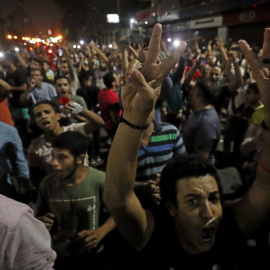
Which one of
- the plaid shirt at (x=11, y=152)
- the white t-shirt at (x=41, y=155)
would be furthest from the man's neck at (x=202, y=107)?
the plaid shirt at (x=11, y=152)

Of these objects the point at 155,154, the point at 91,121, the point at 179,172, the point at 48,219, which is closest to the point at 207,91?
the point at 155,154

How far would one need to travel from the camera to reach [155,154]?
7.35ft

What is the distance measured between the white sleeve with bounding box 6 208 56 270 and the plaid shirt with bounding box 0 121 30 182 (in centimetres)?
178

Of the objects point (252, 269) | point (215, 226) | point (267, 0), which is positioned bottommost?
point (252, 269)

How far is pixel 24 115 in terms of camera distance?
5617 millimetres

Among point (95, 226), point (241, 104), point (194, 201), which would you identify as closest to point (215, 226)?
point (194, 201)

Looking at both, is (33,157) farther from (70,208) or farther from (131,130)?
(131,130)

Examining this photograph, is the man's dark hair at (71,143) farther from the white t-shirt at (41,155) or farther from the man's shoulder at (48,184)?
the white t-shirt at (41,155)

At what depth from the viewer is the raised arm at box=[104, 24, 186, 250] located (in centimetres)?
106

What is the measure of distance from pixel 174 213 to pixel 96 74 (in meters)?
6.43

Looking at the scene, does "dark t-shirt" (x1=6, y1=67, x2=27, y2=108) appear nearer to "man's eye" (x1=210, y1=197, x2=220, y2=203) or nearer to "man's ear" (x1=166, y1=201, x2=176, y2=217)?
"man's ear" (x1=166, y1=201, x2=176, y2=217)

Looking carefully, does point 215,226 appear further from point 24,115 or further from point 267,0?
point 267,0

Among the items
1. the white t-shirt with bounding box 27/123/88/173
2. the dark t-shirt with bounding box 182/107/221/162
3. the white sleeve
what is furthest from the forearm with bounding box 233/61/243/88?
the white sleeve

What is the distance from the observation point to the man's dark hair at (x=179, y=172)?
1.49 metres
